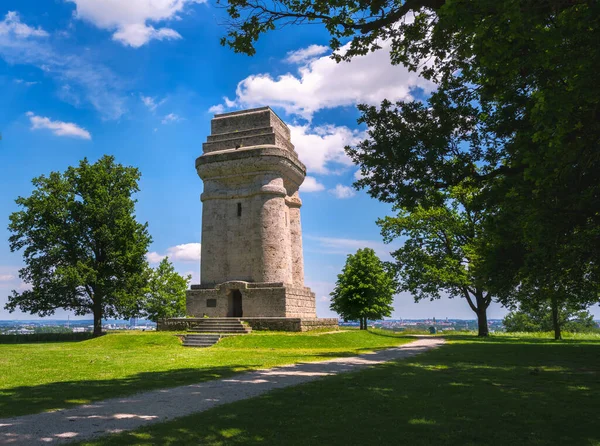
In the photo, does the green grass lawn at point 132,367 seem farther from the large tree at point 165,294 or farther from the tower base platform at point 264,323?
the large tree at point 165,294

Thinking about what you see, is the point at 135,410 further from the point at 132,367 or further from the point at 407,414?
the point at 132,367

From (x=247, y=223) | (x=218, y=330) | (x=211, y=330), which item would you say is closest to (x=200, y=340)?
(x=218, y=330)

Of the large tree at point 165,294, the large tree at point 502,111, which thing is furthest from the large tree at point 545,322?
the large tree at point 502,111

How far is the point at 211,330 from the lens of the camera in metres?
25.9

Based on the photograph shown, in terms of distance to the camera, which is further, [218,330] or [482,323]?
[482,323]

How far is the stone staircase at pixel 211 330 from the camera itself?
2377cm

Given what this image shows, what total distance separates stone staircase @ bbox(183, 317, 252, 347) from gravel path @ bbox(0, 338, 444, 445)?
1188 cm

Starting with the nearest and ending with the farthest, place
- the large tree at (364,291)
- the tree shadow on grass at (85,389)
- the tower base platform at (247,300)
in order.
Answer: the tree shadow on grass at (85,389) → the tower base platform at (247,300) → the large tree at (364,291)

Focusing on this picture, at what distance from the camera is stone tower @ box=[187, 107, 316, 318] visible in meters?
28.6

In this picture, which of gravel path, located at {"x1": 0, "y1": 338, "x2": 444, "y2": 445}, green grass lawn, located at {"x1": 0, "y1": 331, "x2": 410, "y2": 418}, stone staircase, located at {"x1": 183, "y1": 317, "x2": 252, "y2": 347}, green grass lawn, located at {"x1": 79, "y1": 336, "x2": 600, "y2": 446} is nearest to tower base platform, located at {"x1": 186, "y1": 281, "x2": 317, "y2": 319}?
stone staircase, located at {"x1": 183, "y1": 317, "x2": 252, "y2": 347}

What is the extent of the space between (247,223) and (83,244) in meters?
14.0

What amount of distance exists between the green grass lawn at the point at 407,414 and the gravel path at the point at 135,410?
547mm

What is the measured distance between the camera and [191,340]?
24.2 m

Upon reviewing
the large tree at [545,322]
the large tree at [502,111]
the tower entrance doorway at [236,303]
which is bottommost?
the large tree at [545,322]
